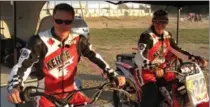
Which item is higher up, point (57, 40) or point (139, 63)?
point (57, 40)

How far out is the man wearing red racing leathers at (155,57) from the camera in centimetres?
561

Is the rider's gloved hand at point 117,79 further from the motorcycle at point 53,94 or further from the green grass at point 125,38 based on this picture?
the green grass at point 125,38

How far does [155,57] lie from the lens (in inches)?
234

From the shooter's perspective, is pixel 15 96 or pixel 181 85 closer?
pixel 15 96

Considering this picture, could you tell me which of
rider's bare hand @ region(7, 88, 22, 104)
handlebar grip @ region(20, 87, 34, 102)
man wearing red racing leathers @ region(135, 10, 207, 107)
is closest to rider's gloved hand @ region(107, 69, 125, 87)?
handlebar grip @ region(20, 87, 34, 102)

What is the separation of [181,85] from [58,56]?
6.44ft

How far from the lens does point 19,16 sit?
607 centimetres

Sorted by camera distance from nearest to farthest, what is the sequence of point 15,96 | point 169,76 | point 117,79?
1. point 15,96
2. point 117,79
3. point 169,76

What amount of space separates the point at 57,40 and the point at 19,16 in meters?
2.31

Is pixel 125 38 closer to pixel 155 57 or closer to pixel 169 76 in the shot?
pixel 155 57

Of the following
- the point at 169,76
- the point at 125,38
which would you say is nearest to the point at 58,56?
the point at 169,76

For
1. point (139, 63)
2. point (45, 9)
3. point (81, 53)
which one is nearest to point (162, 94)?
point (139, 63)

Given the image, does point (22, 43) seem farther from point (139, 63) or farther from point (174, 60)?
point (174, 60)

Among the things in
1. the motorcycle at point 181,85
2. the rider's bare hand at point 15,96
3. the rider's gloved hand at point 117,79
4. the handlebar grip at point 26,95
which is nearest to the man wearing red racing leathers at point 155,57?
the motorcycle at point 181,85
